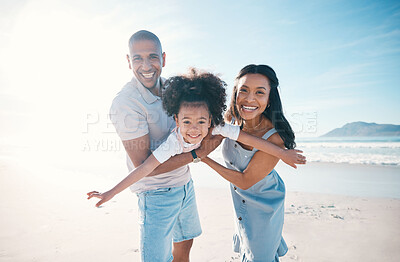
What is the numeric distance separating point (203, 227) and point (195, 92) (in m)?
3.39

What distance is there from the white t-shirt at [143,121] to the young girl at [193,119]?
0.14 metres

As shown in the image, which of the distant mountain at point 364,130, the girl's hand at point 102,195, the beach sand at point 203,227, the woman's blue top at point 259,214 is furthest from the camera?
the distant mountain at point 364,130

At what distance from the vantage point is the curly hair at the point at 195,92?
2168mm

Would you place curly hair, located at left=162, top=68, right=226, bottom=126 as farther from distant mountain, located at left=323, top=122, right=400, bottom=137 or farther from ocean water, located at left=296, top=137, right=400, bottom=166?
distant mountain, located at left=323, top=122, right=400, bottom=137

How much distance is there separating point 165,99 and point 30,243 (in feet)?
12.3

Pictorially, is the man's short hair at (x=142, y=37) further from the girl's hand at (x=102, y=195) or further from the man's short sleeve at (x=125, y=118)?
the girl's hand at (x=102, y=195)

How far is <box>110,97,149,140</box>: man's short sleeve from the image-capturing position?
2049mm

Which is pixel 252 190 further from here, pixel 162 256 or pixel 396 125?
pixel 396 125

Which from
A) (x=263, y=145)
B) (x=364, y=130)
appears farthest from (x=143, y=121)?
(x=364, y=130)

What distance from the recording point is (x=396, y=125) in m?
35.3

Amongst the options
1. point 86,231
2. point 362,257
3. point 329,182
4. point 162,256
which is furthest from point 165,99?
point 329,182

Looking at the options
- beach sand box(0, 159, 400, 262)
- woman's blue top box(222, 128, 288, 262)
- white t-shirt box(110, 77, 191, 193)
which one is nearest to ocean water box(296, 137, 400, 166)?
beach sand box(0, 159, 400, 262)

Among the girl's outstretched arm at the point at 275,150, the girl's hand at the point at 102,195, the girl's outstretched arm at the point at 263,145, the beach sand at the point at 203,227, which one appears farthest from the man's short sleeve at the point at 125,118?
the beach sand at the point at 203,227

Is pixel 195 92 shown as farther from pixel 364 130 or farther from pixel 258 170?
pixel 364 130
